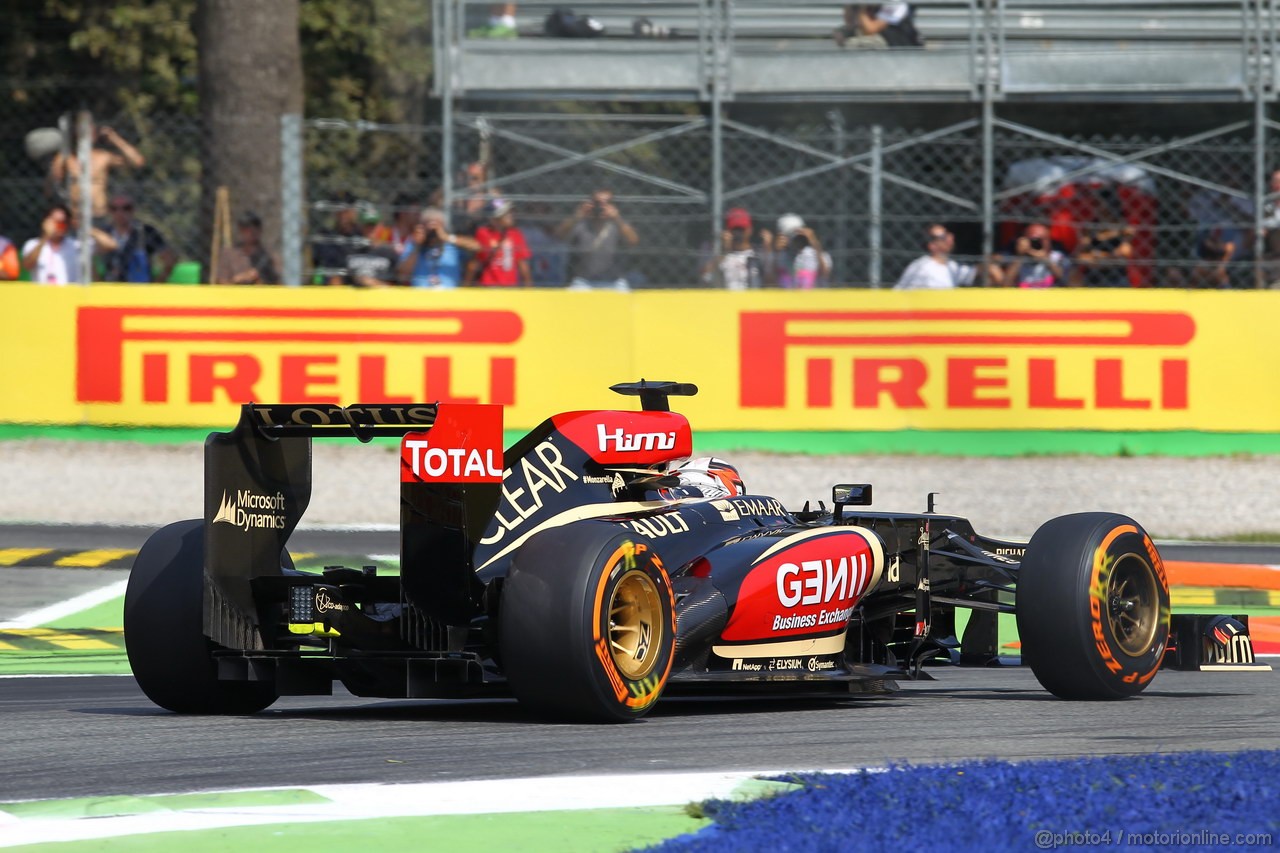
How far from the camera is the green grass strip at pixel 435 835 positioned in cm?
452

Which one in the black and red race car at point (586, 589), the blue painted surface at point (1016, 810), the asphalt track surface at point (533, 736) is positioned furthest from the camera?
the black and red race car at point (586, 589)

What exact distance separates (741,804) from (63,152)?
1061 cm

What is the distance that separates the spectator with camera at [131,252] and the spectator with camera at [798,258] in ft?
14.1

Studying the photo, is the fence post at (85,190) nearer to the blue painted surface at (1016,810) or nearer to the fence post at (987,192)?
the fence post at (987,192)

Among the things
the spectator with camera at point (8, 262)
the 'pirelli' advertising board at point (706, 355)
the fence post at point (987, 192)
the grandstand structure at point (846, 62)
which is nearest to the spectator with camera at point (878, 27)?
the grandstand structure at point (846, 62)

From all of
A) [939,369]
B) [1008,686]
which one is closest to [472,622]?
[1008,686]

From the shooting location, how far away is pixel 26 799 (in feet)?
16.7

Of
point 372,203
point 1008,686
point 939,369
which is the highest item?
point 372,203

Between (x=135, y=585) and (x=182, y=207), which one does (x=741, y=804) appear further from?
(x=182, y=207)

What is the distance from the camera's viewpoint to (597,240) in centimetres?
1484

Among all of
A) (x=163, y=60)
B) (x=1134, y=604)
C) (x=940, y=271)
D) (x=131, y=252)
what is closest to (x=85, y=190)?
(x=131, y=252)

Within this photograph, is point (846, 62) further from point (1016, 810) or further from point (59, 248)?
point (1016, 810)

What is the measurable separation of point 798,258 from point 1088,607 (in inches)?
311

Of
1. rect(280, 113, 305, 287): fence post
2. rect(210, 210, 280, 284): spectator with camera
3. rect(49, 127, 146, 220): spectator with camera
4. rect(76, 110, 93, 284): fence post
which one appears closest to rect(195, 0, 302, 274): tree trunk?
rect(49, 127, 146, 220): spectator with camera
